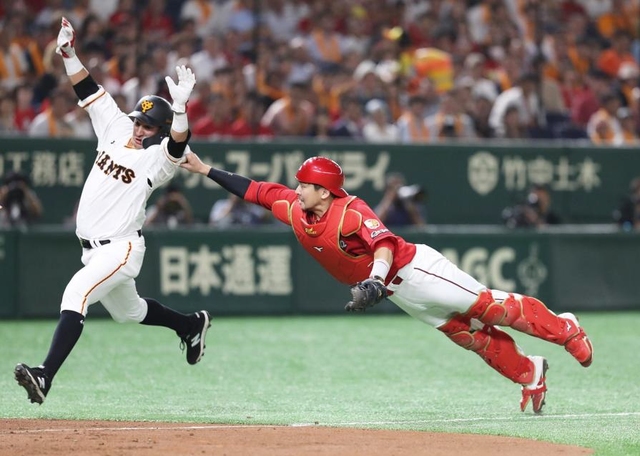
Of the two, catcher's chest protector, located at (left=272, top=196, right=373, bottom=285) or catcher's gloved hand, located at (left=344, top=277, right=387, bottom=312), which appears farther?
catcher's chest protector, located at (left=272, top=196, right=373, bottom=285)

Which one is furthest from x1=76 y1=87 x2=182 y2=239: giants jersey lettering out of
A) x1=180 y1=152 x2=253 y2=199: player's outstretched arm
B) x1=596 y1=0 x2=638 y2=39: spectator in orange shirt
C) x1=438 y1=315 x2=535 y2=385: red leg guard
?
x1=596 y1=0 x2=638 y2=39: spectator in orange shirt

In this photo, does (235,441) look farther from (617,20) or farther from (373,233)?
(617,20)

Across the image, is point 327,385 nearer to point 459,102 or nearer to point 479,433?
point 479,433

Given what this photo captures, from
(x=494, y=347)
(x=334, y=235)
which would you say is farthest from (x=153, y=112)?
(x=494, y=347)

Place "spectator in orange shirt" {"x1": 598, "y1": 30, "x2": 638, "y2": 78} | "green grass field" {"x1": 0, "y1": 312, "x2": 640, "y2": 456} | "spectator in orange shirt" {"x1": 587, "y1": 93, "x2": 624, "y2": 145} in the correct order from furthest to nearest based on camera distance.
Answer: "spectator in orange shirt" {"x1": 598, "y1": 30, "x2": 638, "y2": 78} → "spectator in orange shirt" {"x1": 587, "y1": 93, "x2": 624, "y2": 145} → "green grass field" {"x1": 0, "y1": 312, "x2": 640, "y2": 456}

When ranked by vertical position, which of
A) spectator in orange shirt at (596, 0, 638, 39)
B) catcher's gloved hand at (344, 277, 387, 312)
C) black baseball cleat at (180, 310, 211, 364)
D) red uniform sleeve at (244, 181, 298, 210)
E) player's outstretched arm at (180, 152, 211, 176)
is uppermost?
spectator in orange shirt at (596, 0, 638, 39)

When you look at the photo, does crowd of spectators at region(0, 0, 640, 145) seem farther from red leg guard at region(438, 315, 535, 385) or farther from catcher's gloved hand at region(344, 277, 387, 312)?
catcher's gloved hand at region(344, 277, 387, 312)

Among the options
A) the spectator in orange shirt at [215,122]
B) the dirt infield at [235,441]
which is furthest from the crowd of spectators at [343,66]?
the dirt infield at [235,441]

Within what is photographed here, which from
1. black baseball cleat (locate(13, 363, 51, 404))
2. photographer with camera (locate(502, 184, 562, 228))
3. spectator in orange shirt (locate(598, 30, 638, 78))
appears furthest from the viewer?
spectator in orange shirt (locate(598, 30, 638, 78))
